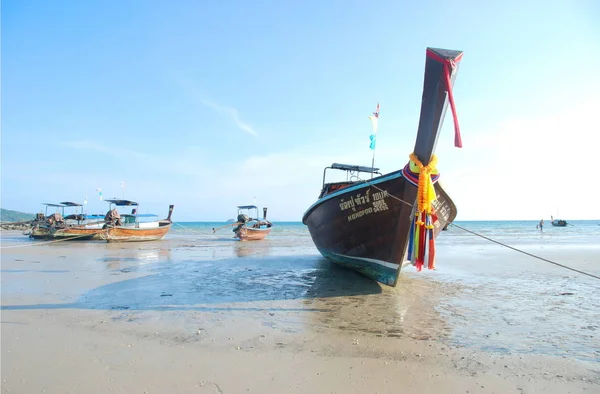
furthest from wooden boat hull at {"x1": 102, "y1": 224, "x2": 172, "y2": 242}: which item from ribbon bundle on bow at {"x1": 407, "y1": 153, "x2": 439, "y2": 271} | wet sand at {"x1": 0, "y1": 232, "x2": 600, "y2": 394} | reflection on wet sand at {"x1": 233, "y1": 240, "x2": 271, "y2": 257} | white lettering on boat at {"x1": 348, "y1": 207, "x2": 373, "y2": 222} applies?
ribbon bundle on bow at {"x1": 407, "y1": 153, "x2": 439, "y2": 271}

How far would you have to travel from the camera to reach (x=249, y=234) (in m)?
26.1

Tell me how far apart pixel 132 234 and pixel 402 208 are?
21420 mm

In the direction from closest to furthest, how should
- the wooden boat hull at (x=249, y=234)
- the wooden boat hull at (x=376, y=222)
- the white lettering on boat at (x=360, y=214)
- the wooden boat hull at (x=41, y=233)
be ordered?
the wooden boat hull at (x=376, y=222) → the white lettering on boat at (x=360, y=214) → the wooden boat hull at (x=41, y=233) → the wooden boat hull at (x=249, y=234)

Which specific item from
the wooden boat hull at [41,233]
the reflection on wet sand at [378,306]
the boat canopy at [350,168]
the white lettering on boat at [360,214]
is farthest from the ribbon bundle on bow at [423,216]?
the wooden boat hull at [41,233]

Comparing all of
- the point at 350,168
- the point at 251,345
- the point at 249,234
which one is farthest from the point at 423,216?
the point at 249,234

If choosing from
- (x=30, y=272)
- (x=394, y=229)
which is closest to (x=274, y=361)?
(x=394, y=229)

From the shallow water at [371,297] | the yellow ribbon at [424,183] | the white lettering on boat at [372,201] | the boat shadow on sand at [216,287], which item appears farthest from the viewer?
the white lettering on boat at [372,201]

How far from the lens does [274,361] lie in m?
3.60

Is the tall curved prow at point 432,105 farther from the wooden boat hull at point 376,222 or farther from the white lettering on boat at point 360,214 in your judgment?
the white lettering on boat at point 360,214

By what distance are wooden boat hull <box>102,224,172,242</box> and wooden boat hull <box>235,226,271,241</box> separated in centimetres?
588

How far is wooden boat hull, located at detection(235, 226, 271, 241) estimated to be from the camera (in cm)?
2567

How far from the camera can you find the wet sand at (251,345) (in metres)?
3.12

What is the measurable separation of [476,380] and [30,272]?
11.3 meters

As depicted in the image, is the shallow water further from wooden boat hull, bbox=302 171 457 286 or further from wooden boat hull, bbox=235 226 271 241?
wooden boat hull, bbox=235 226 271 241
